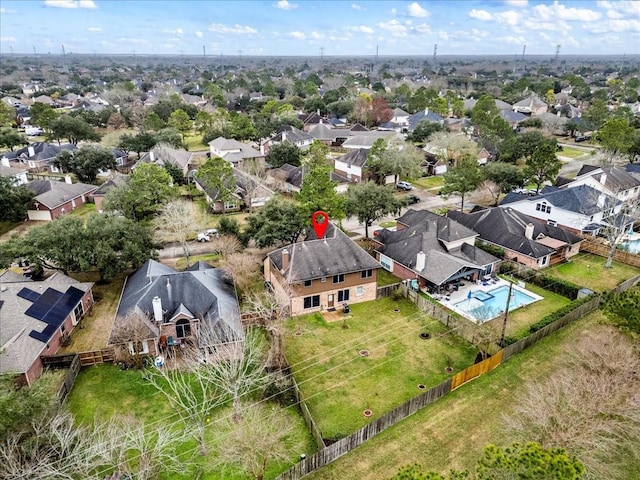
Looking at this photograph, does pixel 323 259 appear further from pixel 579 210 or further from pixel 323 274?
pixel 579 210

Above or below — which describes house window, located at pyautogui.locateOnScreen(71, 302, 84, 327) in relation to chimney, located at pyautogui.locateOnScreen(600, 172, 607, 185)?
below

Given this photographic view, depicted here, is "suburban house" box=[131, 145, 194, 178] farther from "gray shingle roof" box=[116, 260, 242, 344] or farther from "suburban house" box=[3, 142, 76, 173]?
"gray shingle roof" box=[116, 260, 242, 344]

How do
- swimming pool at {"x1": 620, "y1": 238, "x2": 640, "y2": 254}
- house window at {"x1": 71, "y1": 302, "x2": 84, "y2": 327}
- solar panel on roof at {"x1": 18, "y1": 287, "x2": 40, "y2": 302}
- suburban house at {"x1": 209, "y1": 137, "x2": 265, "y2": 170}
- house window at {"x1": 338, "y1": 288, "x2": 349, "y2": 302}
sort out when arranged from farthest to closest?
suburban house at {"x1": 209, "y1": 137, "x2": 265, "y2": 170} < swimming pool at {"x1": 620, "y1": 238, "x2": 640, "y2": 254} < house window at {"x1": 338, "y1": 288, "x2": 349, "y2": 302} < house window at {"x1": 71, "y1": 302, "x2": 84, "y2": 327} < solar panel on roof at {"x1": 18, "y1": 287, "x2": 40, "y2": 302}

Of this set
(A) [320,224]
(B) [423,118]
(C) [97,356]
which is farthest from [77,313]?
(B) [423,118]

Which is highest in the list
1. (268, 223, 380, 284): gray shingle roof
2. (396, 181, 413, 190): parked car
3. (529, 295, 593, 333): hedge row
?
(268, 223, 380, 284): gray shingle roof

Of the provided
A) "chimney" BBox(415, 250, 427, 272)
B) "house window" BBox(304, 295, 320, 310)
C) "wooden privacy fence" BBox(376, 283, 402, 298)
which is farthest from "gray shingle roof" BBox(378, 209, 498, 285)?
"house window" BBox(304, 295, 320, 310)

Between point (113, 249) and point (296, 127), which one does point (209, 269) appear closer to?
point (113, 249)

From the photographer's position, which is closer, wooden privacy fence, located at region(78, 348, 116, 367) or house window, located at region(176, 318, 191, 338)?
wooden privacy fence, located at region(78, 348, 116, 367)

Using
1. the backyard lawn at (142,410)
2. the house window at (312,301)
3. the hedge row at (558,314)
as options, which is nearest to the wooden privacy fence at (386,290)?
the house window at (312,301)
